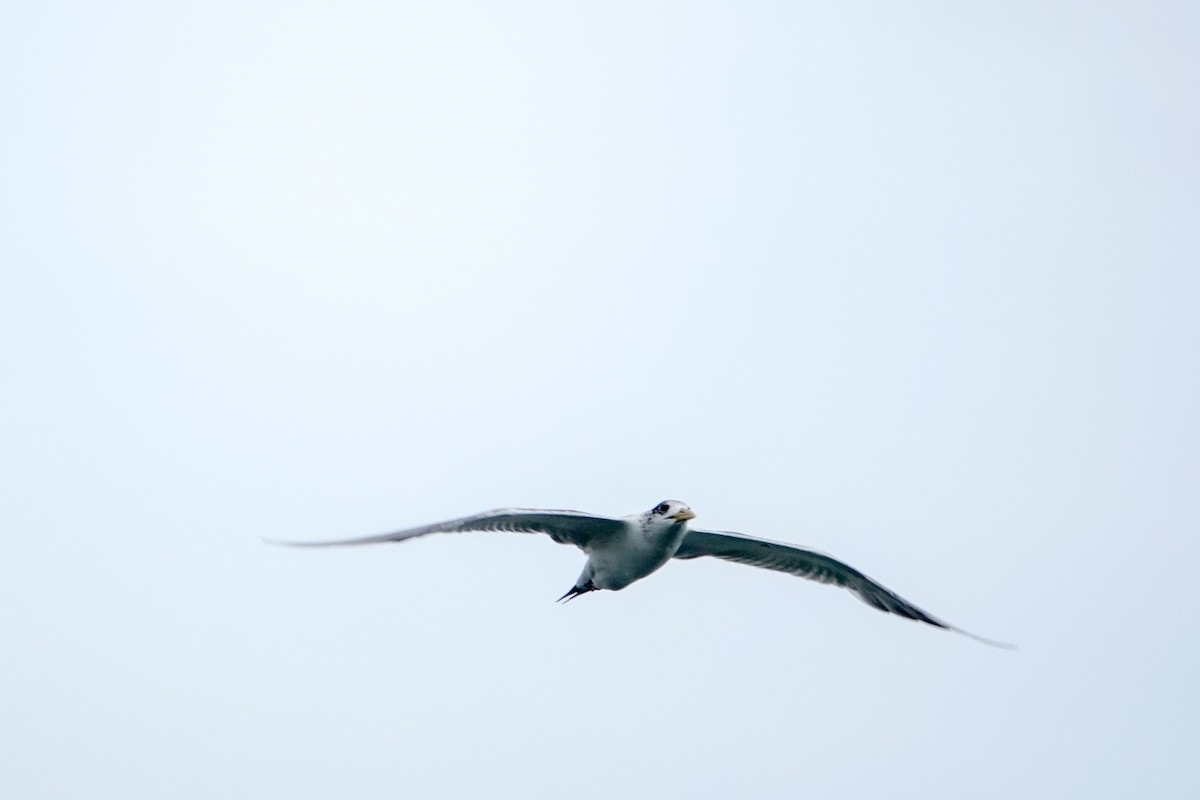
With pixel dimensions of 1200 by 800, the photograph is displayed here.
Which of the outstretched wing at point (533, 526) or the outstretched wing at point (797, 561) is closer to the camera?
the outstretched wing at point (533, 526)

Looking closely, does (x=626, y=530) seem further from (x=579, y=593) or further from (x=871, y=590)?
(x=871, y=590)

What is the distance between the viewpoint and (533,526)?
20.2 m

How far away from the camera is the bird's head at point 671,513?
1992 cm

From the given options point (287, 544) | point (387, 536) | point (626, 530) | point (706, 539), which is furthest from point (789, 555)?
point (287, 544)

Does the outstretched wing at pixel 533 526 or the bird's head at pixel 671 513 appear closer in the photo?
the outstretched wing at pixel 533 526

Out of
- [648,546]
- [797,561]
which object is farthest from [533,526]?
[797,561]

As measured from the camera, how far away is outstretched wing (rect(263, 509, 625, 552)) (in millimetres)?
18766

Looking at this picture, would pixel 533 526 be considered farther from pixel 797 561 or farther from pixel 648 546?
pixel 797 561

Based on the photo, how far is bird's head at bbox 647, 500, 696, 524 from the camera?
19.9m

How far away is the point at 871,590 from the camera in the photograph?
22.1 m

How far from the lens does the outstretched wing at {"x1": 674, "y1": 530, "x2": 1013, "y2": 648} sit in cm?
2138

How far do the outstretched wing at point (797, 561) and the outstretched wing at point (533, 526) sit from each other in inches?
55.1

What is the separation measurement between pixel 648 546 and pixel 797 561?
106 inches

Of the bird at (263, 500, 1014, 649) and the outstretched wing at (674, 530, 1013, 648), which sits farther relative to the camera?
the outstretched wing at (674, 530, 1013, 648)
